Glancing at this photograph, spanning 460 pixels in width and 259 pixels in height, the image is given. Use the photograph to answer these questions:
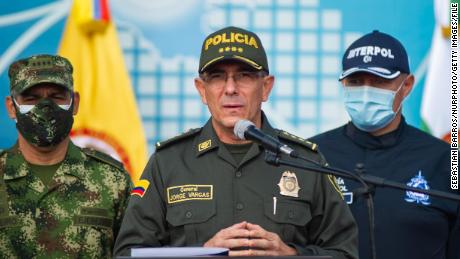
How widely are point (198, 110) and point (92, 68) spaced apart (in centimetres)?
69

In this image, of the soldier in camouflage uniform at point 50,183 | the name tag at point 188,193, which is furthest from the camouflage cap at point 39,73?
the name tag at point 188,193

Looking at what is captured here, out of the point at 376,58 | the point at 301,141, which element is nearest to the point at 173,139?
the point at 301,141

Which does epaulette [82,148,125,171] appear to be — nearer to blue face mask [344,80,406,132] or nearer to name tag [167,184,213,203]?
name tag [167,184,213,203]

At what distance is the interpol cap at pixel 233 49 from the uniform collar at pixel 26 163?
0.91 meters

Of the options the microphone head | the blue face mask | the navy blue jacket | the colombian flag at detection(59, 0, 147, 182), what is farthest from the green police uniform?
the colombian flag at detection(59, 0, 147, 182)

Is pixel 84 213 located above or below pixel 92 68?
below

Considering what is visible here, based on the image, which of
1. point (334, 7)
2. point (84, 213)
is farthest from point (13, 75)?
point (334, 7)

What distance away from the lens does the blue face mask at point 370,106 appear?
5.59m

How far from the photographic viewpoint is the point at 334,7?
6.48m

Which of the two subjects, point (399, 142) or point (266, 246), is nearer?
point (266, 246)

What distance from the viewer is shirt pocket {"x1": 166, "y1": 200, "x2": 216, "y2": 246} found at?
175 inches

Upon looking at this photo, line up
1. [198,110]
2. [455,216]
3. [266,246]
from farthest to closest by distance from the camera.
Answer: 1. [198,110]
2. [455,216]
3. [266,246]

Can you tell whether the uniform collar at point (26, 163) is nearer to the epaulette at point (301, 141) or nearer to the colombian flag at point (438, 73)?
the epaulette at point (301, 141)

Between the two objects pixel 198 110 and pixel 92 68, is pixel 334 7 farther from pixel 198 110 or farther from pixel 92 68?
pixel 92 68
